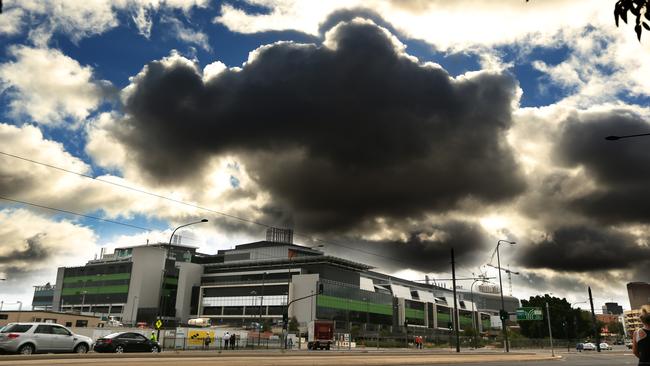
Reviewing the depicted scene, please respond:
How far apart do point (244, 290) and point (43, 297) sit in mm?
89435

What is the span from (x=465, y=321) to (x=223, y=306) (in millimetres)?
82757

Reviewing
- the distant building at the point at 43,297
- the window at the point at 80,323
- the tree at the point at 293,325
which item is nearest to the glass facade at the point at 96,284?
the distant building at the point at 43,297

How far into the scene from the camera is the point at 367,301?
427 ft

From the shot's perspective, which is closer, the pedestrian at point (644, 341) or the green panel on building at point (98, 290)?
the pedestrian at point (644, 341)

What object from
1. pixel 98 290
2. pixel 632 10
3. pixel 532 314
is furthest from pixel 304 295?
pixel 632 10

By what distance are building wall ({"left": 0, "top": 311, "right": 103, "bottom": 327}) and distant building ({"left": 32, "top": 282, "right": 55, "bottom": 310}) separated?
86.8 m

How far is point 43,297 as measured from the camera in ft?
570

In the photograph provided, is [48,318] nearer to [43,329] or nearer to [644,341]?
[43,329]

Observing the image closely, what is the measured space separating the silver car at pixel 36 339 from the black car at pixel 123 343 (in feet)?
13.9

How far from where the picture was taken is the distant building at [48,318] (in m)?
87.5

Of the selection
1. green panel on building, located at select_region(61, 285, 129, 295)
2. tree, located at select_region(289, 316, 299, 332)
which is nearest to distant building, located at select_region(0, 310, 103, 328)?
tree, located at select_region(289, 316, 299, 332)

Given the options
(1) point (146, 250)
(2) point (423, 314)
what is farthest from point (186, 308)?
(2) point (423, 314)

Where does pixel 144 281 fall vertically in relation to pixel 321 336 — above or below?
above

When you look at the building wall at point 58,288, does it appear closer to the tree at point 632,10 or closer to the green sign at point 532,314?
the green sign at point 532,314
